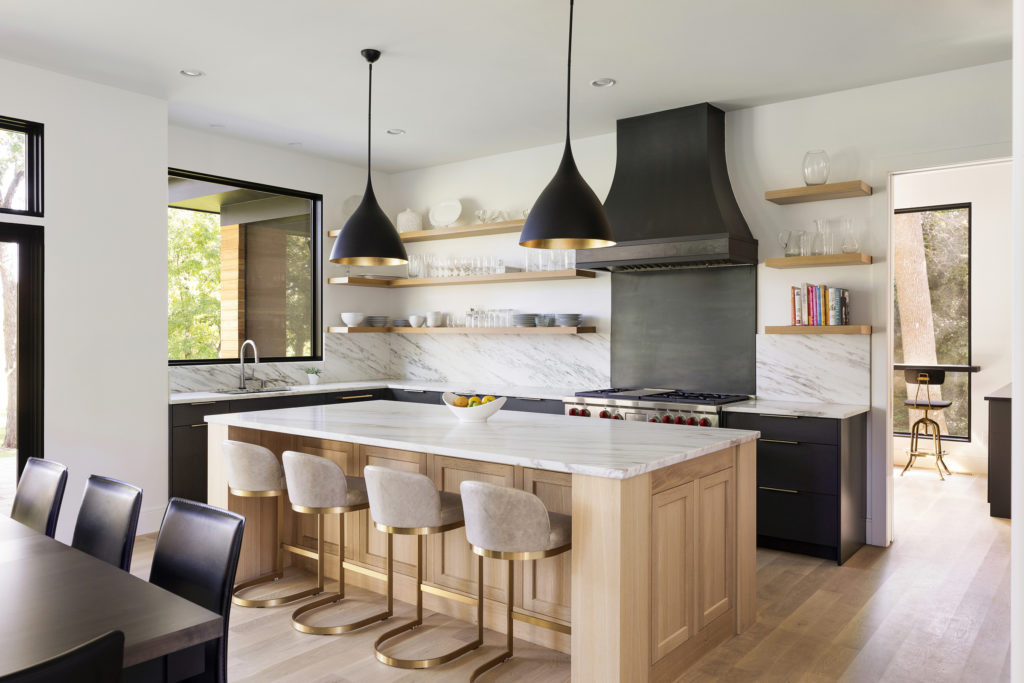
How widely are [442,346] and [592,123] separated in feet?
8.28

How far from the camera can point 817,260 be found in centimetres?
452

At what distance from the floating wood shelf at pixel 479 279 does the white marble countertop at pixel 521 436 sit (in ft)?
6.24

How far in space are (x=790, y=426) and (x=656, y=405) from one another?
2.75ft

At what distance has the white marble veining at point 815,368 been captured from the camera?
15.2ft

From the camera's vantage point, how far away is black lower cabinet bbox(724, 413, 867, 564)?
418 cm

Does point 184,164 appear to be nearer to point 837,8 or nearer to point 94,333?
point 94,333

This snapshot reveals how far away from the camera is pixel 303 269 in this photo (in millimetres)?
→ 6551

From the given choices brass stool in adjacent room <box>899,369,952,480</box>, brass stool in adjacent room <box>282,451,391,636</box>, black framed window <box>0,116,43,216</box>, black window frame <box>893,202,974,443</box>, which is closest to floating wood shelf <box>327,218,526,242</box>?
black framed window <box>0,116,43,216</box>

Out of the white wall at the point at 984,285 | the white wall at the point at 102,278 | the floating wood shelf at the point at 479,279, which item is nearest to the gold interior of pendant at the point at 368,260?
the white wall at the point at 102,278

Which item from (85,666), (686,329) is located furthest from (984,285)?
(85,666)

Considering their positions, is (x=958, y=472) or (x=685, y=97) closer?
(x=685, y=97)

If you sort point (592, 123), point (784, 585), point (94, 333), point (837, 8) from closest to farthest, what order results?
point (837, 8) → point (784, 585) → point (94, 333) → point (592, 123)

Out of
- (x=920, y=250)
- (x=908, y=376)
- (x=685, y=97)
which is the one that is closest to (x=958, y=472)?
(x=908, y=376)

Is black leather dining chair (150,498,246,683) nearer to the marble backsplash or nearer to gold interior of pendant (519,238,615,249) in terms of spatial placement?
gold interior of pendant (519,238,615,249)
